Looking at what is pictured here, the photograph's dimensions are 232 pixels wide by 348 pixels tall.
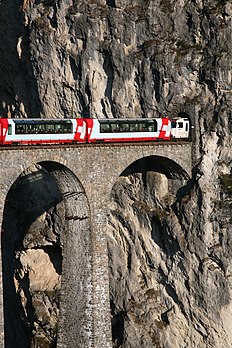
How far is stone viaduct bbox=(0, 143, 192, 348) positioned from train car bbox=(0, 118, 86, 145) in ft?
5.63

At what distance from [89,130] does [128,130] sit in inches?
140

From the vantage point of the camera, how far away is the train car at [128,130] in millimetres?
55406

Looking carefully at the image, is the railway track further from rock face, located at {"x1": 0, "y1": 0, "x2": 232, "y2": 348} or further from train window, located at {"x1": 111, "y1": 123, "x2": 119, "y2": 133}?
rock face, located at {"x1": 0, "y1": 0, "x2": 232, "y2": 348}

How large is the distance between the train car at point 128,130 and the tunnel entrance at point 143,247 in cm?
206

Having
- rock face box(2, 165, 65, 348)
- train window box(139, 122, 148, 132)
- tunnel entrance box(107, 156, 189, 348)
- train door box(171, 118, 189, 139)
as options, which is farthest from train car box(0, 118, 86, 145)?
rock face box(2, 165, 65, 348)

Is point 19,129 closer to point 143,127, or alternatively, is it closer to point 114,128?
point 114,128

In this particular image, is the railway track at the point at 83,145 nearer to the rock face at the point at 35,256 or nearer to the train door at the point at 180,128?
the train door at the point at 180,128

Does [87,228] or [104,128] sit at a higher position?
[104,128]

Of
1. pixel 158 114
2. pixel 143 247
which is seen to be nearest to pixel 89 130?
pixel 158 114

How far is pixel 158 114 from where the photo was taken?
59.2 m

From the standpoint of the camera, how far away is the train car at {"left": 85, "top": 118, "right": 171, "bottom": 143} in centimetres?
5541

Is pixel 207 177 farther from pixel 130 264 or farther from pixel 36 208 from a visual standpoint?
pixel 36 208

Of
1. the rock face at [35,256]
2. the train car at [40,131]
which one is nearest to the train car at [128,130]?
the train car at [40,131]

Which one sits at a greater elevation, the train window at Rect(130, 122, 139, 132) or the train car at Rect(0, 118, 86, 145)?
the train window at Rect(130, 122, 139, 132)
